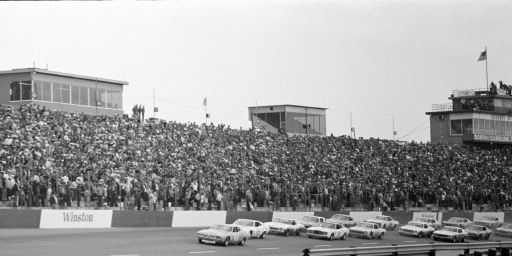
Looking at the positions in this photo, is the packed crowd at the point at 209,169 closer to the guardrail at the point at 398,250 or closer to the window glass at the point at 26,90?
the window glass at the point at 26,90

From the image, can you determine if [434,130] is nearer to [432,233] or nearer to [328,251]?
[432,233]

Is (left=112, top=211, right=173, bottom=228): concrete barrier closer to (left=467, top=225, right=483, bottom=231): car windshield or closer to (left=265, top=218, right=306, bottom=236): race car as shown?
(left=265, top=218, right=306, bottom=236): race car

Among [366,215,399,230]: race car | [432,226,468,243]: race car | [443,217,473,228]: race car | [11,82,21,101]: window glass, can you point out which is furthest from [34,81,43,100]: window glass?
[443,217,473,228]: race car

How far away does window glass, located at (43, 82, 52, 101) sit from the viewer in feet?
177

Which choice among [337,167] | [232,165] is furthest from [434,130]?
[232,165]

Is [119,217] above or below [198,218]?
above

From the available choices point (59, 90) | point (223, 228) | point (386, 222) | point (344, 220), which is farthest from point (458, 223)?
point (59, 90)

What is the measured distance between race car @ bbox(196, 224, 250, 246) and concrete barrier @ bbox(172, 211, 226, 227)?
713cm

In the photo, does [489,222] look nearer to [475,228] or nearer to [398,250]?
[475,228]

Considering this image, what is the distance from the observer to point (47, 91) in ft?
178

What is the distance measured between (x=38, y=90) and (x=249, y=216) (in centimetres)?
1851

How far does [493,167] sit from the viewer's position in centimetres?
7375

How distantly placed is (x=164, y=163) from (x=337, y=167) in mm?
16656

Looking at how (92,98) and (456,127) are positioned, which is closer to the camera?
(92,98)
